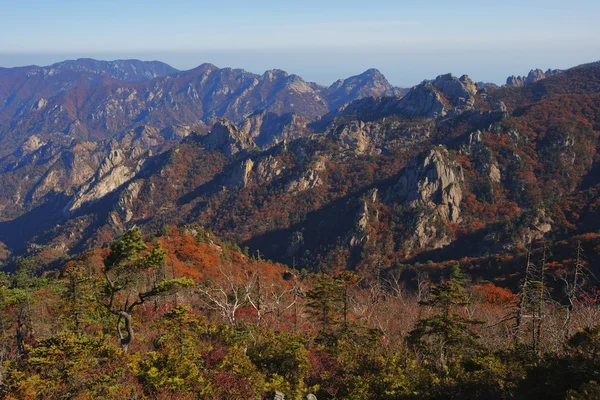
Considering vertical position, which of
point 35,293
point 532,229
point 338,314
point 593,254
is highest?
point 35,293

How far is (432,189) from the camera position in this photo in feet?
452

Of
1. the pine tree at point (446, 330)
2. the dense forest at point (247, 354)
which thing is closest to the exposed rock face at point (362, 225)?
the dense forest at point (247, 354)

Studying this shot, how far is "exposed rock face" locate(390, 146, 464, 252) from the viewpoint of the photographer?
432ft

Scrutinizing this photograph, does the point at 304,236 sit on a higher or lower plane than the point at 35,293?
lower

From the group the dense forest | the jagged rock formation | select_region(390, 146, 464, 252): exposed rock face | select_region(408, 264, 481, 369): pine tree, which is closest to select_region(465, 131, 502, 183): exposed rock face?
select_region(390, 146, 464, 252): exposed rock face

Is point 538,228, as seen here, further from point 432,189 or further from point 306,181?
point 306,181

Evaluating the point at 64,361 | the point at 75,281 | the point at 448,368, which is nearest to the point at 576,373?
the point at 448,368

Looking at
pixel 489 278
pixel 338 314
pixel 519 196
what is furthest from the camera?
pixel 519 196

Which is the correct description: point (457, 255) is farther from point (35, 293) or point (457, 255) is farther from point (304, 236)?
point (35, 293)

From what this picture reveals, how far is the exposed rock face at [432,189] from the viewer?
13162 centimetres

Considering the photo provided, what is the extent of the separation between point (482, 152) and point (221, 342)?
15732 centimetres

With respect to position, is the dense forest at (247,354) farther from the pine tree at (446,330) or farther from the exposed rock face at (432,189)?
the exposed rock face at (432,189)

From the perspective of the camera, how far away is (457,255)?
112000 millimetres

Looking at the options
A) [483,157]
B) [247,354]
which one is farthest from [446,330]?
[483,157]
